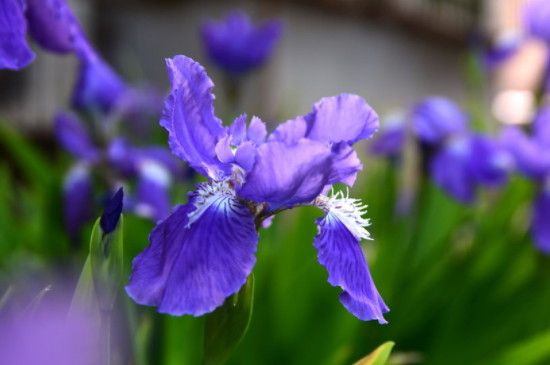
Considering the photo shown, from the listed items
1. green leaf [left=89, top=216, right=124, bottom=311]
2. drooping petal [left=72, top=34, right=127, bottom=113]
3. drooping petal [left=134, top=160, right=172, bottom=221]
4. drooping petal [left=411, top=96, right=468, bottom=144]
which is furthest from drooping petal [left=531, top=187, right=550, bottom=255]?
green leaf [left=89, top=216, right=124, bottom=311]

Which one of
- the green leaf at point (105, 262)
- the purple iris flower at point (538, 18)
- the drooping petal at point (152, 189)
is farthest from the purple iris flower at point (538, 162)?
the green leaf at point (105, 262)

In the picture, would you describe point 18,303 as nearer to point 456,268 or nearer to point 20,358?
point 20,358

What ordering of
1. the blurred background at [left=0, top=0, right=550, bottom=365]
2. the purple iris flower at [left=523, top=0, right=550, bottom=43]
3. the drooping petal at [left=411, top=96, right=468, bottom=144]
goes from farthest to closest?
1. the purple iris flower at [left=523, top=0, right=550, bottom=43]
2. the drooping petal at [left=411, top=96, right=468, bottom=144]
3. the blurred background at [left=0, top=0, right=550, bottom=365]

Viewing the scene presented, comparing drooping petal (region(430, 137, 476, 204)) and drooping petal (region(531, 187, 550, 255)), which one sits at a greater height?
drooping petal (region(430, 137, 476, 204))

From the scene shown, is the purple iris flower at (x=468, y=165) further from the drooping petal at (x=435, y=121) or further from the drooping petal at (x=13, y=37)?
the drooping petal at (x=13, y=37)

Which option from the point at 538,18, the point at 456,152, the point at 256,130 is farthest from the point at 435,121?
the point at 256,130

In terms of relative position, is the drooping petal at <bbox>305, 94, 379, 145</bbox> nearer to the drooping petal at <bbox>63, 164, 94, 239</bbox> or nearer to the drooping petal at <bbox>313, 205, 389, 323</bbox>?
the drooping petal at <bbox>313, 205, 389, 323</bbox>
